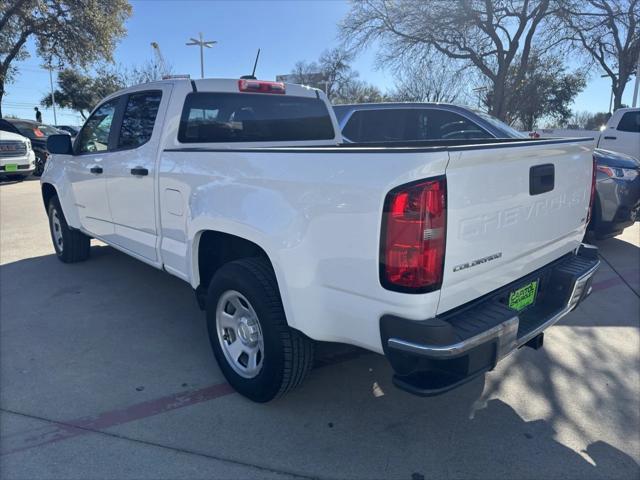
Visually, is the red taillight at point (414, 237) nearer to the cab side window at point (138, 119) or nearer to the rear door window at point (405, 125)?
the cab side window at point (138, 119)

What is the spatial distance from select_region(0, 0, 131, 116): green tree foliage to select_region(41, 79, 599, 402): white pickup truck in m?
20.4

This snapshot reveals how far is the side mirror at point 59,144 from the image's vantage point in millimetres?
4840

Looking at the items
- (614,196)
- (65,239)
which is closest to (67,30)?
(65,239)

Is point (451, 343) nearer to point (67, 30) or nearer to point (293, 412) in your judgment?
point (293, 412)

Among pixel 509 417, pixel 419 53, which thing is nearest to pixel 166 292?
pixel 509 417

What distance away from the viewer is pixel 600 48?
22.7m

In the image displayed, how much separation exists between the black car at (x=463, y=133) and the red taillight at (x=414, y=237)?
458 centimetres

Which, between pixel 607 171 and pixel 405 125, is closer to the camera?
pixel 607 171

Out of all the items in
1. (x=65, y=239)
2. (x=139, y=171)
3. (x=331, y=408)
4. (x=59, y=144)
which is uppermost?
(x=59, y=144)

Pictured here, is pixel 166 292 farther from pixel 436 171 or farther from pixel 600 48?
pixel 600 48

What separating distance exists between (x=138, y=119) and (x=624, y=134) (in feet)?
33.1

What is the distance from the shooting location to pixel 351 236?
2.13 metres

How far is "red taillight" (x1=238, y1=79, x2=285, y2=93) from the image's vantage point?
385cm

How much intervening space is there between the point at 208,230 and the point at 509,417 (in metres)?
2.14
